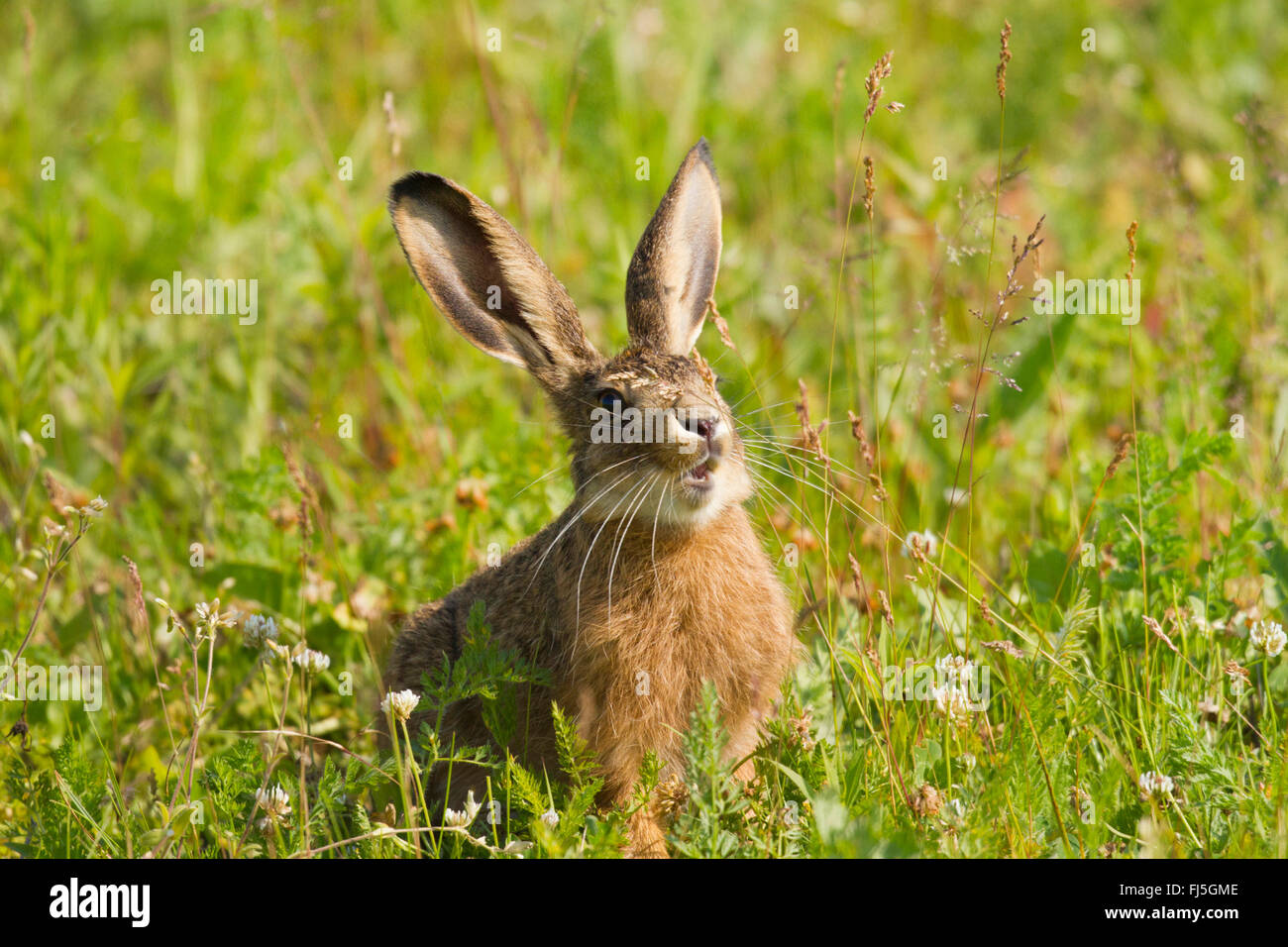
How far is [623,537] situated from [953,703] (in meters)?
1.17

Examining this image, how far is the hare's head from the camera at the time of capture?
14.4ft

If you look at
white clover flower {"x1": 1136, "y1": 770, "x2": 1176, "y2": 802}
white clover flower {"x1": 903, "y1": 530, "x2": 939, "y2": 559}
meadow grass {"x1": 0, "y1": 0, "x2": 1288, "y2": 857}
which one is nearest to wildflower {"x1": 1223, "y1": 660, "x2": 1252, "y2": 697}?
meadow grass {"x1": 0, "y1": 0, "x2": 1288, "y2": 857}

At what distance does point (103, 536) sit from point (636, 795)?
335cm

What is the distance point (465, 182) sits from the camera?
8078 mm

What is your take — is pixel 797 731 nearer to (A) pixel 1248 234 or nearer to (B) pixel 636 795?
(B) pixel 636 795

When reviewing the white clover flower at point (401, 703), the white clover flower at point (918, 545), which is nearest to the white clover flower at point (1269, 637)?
the white clover flower at point (918, 545)

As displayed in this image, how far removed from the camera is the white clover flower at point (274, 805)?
3.88 meters

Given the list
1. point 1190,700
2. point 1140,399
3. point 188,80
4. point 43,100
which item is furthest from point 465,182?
point 1190,700

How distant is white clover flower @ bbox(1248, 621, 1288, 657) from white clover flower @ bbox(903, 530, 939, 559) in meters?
1.04

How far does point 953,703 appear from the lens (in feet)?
13.6

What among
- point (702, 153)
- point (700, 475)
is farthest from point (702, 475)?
point (702, 153)

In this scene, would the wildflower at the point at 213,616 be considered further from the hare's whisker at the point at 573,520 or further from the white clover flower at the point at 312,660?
the hare's whisker at the point at 573,520

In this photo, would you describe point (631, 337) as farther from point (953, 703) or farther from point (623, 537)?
point (953, 703)

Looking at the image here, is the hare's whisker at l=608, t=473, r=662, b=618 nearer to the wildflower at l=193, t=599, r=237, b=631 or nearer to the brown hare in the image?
the brown hare
